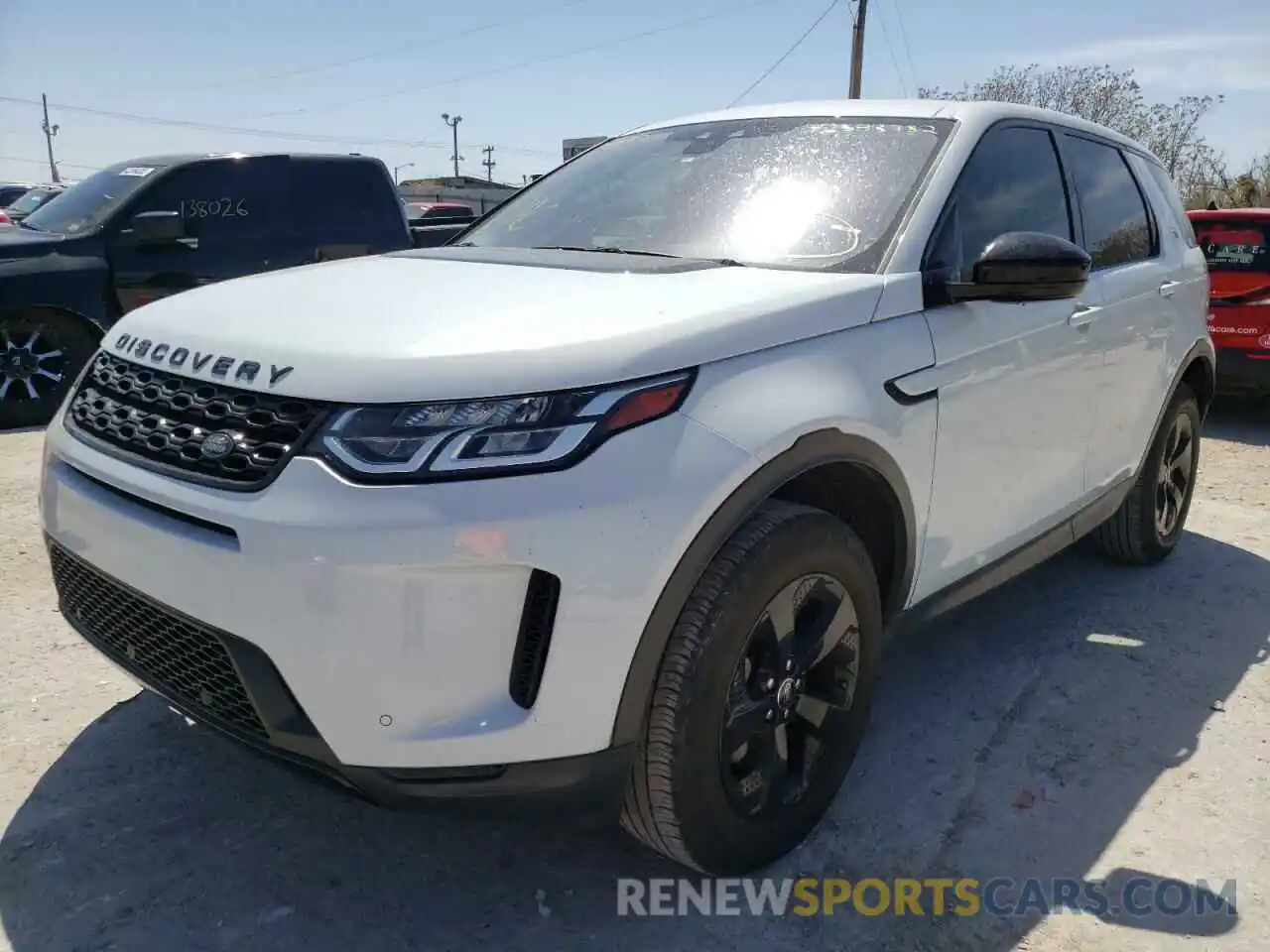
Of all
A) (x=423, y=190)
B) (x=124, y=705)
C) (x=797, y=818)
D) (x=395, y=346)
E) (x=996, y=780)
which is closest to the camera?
(x=395, y=346)

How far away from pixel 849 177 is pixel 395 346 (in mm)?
1486

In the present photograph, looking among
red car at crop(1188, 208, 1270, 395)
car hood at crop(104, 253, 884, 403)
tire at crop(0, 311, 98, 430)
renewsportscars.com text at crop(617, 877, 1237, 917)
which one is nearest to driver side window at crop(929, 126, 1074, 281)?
car hood at crop(104, 253, 884, 403)

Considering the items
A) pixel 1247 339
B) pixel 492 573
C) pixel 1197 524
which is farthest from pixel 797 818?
pixel 1247 339

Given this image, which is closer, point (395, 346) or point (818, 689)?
point (395, 346)

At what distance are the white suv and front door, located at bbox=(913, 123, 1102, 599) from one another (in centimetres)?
2

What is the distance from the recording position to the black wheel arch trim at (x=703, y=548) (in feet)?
6.54

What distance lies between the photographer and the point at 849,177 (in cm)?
291

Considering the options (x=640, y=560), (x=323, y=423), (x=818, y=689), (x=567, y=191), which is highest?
(x=567, y=191)

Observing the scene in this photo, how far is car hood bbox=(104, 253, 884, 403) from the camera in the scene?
6.36 ft

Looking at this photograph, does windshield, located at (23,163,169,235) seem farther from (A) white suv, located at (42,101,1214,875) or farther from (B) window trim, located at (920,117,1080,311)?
(B) window trim, located at (920,117,1080,311)

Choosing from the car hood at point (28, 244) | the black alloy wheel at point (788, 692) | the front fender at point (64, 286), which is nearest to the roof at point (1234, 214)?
the black alloy wheel at point (788, 692)

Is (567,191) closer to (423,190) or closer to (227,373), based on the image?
(227,373)

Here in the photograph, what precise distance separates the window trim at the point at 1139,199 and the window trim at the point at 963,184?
0.04 m

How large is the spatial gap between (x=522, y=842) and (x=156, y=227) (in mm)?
5523
